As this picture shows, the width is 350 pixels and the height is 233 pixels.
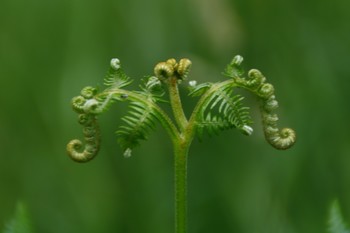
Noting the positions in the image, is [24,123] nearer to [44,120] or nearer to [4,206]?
[44,120]

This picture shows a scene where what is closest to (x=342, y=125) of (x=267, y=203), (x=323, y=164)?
(x=323, y=164)

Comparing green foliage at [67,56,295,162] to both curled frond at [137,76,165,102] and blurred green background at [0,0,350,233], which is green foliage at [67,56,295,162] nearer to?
curled frond at [137,76,165,102]

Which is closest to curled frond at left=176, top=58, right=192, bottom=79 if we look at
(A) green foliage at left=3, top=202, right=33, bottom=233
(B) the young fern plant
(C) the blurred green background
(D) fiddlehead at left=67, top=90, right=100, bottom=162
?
(B) the young fern plant

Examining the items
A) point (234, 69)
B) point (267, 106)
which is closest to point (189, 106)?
point (234, 69)

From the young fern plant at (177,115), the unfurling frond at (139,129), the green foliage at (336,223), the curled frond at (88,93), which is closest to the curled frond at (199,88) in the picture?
the young fern plant at (177,115)

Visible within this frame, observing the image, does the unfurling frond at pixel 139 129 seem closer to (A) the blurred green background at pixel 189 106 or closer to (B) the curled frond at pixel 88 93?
(B) the curled frond at pixel 88 93
